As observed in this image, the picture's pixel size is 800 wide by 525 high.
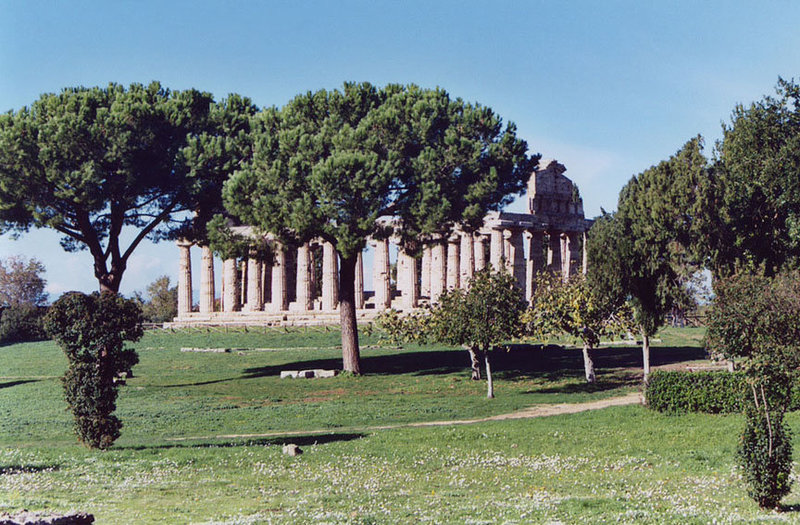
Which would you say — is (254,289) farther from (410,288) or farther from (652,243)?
(652,243)

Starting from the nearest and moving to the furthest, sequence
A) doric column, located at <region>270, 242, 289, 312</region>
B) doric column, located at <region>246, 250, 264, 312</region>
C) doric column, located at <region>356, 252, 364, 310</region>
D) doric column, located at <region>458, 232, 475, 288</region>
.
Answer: doric column, located at <region>458, 232, 475, 288</region>, doric column, located at <region>356, 252, 364, 310</region>, doric column, located at <region>270, 242, 289, 312</region>, doric column, located at <region>246, 250, 264, 312</region>

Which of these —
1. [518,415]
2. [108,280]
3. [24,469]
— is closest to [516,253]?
[108,280]

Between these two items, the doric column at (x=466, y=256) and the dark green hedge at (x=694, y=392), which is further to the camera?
the doric column at (x=466, y=256)

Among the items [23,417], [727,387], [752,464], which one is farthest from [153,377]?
[752,464]

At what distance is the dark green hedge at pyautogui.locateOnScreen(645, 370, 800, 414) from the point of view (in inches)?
1158

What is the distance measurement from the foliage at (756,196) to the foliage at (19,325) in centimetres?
6072

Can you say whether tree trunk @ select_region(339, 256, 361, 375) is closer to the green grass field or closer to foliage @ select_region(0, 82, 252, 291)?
the green grass field

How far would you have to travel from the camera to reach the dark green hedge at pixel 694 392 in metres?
29.4

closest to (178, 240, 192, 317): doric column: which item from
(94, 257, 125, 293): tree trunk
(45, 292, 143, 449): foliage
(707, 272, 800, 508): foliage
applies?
(94, 257, 125, 293): tree trunk

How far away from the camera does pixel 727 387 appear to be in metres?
29.5

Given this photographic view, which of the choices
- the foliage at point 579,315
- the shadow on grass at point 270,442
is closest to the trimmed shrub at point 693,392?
the foliage at point 579,315

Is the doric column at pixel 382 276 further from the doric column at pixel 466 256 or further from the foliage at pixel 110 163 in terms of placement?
the foliage at pixel 110 163

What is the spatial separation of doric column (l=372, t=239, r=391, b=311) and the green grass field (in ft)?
119

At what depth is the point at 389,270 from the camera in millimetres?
83938
